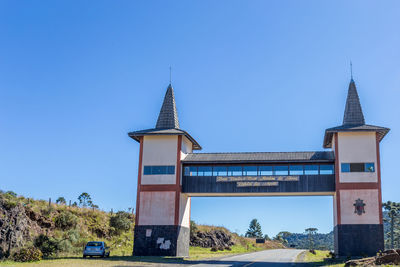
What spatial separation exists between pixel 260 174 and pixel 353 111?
11.0m

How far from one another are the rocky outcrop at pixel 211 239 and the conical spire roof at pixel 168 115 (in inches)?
999

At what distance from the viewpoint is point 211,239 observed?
70.8m

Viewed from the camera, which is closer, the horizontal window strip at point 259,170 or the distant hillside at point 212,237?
the horizontal window strip at point 259,170

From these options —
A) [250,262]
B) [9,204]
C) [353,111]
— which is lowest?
[250,262]

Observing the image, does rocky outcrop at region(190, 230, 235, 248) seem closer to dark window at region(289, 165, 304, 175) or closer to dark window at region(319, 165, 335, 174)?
dark window at region(289, 165, 304, 175)

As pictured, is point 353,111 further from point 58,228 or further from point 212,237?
point 212,237

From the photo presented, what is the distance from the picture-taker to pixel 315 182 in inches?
1598

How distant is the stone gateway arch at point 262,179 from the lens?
38.3m

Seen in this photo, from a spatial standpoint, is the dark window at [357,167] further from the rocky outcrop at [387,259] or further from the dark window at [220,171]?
the rocky outcrop at [387,259]

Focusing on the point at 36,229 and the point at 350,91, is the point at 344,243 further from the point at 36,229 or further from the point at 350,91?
the point at 36,229

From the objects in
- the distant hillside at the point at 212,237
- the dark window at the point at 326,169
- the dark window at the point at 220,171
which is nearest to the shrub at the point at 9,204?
the dark window at the point at 220,171

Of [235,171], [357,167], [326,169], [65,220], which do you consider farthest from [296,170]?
[65,220]

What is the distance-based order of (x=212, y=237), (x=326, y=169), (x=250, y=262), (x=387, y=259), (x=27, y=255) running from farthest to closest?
(x=212, y=237), (x=326, y=169), (x=250, y=262), (x=27, y=255), (x=387, y=259)

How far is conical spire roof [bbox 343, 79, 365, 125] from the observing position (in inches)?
1690
